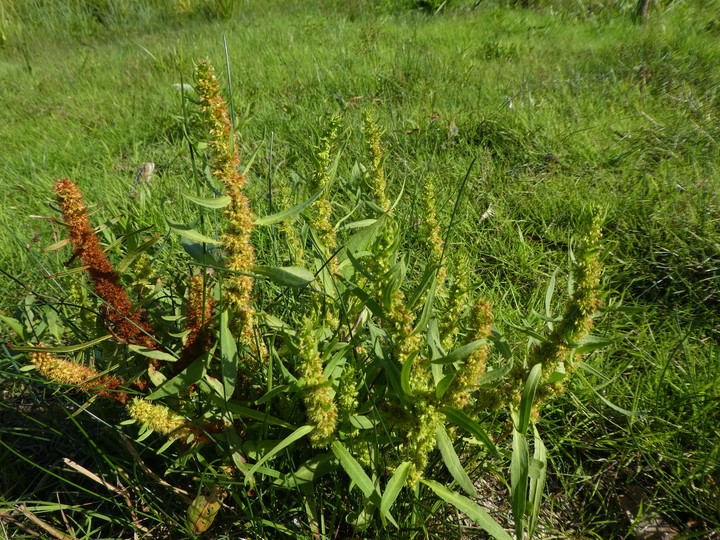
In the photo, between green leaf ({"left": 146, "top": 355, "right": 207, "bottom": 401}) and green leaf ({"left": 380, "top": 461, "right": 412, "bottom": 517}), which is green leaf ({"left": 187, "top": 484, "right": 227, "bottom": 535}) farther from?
green leaf ({"left": 380, "top": 461, "right": 412, "bottom": 517})

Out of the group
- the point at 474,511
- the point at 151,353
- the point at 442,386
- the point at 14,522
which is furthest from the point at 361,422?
the point at 14,522

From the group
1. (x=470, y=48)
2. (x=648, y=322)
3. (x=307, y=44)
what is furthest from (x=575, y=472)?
(x=307, y=44)

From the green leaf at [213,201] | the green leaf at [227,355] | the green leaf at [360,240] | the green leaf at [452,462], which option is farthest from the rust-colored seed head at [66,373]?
the green leaf at [452,462]

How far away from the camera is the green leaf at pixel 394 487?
1.02 meters

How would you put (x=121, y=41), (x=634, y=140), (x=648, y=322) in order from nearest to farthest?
(x=648, y=322), (x=634, y=140), (x=121, y=41)

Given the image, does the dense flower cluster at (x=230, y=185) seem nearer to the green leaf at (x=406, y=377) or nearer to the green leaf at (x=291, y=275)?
the green leaf at (x=291, y=275)

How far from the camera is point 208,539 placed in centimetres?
141

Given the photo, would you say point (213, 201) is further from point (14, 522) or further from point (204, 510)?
point (14, 522)

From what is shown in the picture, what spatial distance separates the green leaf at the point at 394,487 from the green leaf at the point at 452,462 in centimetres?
10

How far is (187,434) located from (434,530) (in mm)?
709

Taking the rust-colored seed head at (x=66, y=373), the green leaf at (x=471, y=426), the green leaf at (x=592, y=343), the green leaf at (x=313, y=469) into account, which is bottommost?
the green leaf at (x=313, y=469)

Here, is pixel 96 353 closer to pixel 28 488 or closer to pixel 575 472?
pixel 28 488

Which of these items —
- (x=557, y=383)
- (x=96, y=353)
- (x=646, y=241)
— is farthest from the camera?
(x=646, y=241)

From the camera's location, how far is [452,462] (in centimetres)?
108
